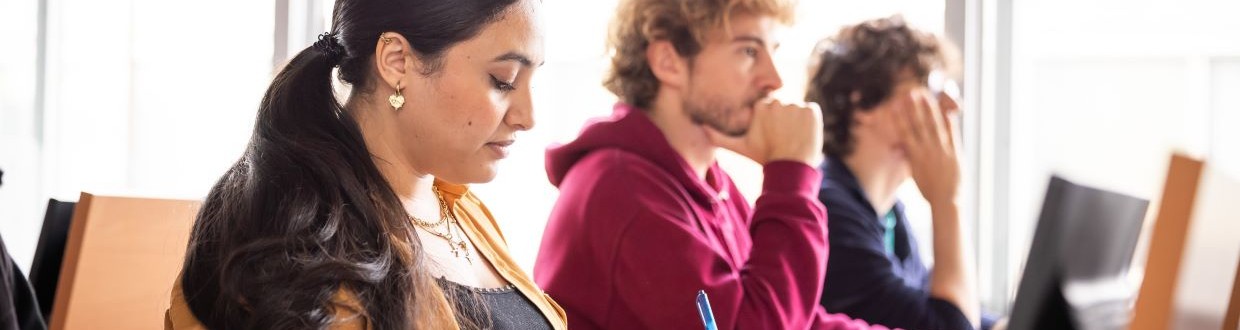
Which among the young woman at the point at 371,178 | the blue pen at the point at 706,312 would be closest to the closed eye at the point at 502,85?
the young woman at the point at 371,178

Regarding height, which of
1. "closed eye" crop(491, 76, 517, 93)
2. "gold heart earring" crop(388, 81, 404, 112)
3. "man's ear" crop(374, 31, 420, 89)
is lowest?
"gold heart earring" crop(388, 81, 404, 112)

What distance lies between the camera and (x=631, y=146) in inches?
76.9

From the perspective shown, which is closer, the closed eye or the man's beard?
the closed eye

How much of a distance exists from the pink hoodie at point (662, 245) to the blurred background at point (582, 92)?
0.32 m

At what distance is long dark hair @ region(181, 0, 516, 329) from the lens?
112 centimetres

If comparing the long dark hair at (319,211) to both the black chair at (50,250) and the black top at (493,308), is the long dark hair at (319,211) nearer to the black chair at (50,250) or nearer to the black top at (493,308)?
the black top at (493,308)

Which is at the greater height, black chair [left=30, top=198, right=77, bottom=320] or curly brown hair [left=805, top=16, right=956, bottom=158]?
curly brown hair [left=805, top=16, right=956, bottom=158]

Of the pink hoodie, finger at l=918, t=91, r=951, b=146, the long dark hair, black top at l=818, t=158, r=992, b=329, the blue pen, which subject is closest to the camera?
the long dark hair

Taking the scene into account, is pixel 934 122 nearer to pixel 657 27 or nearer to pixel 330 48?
pixel 657 27

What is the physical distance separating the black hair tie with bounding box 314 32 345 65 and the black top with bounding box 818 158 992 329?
1.06 m

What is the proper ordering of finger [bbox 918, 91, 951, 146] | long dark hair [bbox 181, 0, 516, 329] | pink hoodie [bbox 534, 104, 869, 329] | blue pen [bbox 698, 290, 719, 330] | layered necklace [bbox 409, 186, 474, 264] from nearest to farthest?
long dark hair [bbox 181, 0, 516, 329] → blue pen [bbox 698, 290, 719, 330] → layered necklace [bbox 409, 186, 474, 264] → pink hoodie [bbox 534, 104, 869, 329] → finger [bbox 918, 91, 951, 146]

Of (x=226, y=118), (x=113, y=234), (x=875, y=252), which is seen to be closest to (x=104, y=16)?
(x=226, y=118)

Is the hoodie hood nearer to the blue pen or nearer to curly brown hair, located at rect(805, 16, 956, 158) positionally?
curly brown hair, located at rect(805, 16, 956, 158)

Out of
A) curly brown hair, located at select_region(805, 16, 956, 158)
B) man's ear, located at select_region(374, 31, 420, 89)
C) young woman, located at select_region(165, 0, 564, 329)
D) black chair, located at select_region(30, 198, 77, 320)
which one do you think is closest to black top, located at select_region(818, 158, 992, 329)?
curly brown hair, located at select_region(805, 16, 956, 158)
